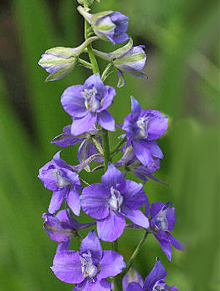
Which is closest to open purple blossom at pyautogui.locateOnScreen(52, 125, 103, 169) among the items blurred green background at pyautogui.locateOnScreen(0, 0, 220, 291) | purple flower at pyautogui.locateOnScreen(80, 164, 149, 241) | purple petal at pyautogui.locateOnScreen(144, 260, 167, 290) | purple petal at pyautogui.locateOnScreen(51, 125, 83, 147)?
purple petal at pyautogui.locateOnScreen(51, 125, 83, 147)

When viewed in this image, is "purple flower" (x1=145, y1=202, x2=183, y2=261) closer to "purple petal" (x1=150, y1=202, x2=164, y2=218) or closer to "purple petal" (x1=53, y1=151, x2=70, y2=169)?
"purple petal" (x1=150, y1=202, x2=164, y2=218)

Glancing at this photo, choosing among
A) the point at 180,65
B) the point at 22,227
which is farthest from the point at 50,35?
the point at 22,227

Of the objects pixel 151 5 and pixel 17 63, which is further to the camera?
pixel 17 63

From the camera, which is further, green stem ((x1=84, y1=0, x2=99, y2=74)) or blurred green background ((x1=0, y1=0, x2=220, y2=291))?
blurred green background ((x1=0, y1=0, x2=220, y2=291))

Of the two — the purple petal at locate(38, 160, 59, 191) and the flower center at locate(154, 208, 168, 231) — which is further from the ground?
the flower center at locate(154, 208, 168, 231)

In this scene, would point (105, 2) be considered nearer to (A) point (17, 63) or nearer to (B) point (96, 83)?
(B) point (96, 83)

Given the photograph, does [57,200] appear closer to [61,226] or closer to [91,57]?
[61,226]

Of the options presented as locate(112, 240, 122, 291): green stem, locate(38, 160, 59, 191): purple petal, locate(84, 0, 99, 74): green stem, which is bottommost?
locate(112, 240, 122, 291): green stem
